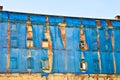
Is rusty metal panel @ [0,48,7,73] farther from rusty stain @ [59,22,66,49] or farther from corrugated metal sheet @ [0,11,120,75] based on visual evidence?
rusty stain @ [59,22,66,49]

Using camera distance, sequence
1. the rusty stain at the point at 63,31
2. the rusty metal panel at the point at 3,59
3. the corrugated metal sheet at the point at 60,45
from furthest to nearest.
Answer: the rusty stain at the point at 63,31 < the corrugated metal sheet at the point at 60,45 < the rusty metal panel at the point at 3,59

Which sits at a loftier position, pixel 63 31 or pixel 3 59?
pixel 63 31

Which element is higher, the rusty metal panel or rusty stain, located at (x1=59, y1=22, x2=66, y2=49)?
rusty stain, located at (x1=59, y1=22, x2=66, y2=49)

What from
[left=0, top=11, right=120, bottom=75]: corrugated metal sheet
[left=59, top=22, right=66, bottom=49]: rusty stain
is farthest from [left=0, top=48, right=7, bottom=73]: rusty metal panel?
[left=59, top=22, right=66, bottom=49]: rusty stain

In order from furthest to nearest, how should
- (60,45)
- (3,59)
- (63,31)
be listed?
(63,31) < (60,45) < (3,59)

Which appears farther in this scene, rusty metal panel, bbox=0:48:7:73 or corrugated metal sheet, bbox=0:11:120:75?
corrugated metal sheet, bbox=0:11:120:75

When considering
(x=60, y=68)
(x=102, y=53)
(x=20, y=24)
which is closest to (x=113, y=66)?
(x=102, y=53)

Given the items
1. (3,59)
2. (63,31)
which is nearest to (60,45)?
(63,31)

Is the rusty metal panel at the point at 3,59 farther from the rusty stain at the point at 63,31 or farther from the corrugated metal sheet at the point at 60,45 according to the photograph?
the rusty stain at the point at 63,31

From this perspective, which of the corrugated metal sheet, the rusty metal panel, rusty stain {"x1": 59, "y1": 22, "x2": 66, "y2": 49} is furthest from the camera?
rusty stain {"x1": 59, "y1": 22, "x2": 66, "y2": 49}

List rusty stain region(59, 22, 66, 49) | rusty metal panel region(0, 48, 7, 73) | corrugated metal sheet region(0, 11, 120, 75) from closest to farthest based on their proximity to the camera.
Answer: rusty metal panel region(0, 48, 7, 73)
corrugated metal sheet region(0, 11, 120, 75)
rusty stain region(59, 22, 66, 49)

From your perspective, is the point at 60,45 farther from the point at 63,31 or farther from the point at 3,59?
the point at 3,59

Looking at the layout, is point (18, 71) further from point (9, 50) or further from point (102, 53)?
point (102, 53)

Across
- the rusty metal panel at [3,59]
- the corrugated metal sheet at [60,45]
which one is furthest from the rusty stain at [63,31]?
the rusty metal panel at [3,59]
